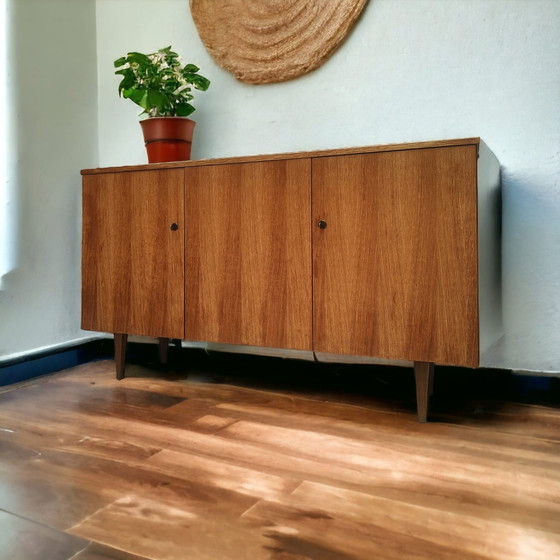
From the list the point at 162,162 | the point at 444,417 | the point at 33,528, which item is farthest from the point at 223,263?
the point at 33,528

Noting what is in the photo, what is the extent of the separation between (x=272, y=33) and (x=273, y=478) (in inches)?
56.5

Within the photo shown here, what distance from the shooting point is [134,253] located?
1696 mm

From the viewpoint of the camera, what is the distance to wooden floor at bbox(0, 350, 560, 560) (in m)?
0.81

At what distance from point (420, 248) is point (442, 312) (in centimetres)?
16

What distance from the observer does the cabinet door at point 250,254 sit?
1.45 m

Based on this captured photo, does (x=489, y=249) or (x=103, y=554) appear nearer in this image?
(x=103, y=554)

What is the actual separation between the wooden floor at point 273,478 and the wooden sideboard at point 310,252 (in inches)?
7.4

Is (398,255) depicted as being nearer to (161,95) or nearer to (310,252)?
(310,252)

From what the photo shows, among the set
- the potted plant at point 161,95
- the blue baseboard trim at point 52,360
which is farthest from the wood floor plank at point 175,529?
the potted plant at point 161,95

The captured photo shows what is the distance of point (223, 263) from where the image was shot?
5.11ft

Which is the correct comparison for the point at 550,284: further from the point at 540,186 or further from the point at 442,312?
the point at 442,312

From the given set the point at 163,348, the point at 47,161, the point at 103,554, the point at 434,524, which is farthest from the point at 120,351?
the point at 434,524

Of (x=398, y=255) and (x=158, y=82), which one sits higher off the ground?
(x=158, y=82)

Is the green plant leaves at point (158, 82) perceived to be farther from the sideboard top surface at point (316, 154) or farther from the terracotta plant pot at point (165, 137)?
the sideboard top surface at point (316, 154)
